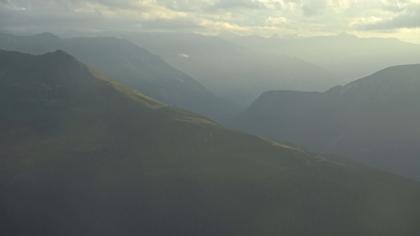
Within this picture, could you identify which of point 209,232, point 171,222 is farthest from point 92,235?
point 209,232

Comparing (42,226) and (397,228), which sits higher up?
(397,228)

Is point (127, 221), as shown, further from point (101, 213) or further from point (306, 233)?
point (306, 233)

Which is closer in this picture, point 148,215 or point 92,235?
point 92,235

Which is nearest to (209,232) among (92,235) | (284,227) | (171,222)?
(171,222)

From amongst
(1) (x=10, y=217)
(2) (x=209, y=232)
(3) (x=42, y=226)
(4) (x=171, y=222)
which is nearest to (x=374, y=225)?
(2) (x=209, y=232)

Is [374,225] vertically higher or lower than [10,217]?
higher

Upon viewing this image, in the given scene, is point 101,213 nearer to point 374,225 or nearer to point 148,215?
point 148,215

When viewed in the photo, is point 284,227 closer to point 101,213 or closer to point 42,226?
point 101,213

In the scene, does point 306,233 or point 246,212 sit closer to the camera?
point 306,233
